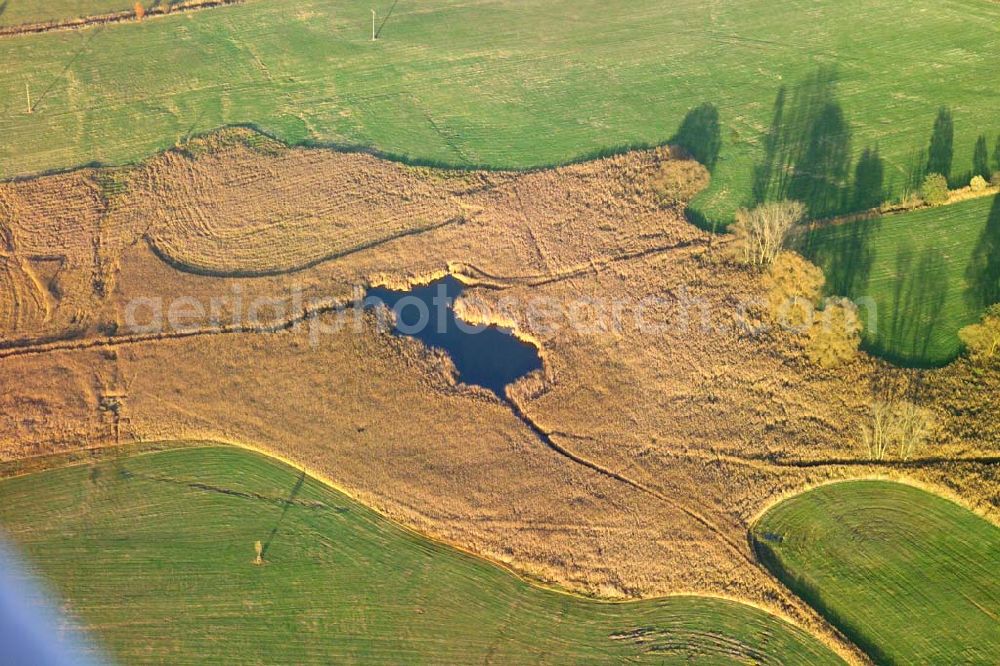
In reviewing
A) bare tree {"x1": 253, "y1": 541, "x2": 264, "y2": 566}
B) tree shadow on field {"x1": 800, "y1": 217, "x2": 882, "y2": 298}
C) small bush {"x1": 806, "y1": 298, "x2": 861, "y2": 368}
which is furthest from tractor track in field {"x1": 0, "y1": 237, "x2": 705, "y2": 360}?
bare tree {"x1": 253, "y1": 541, "x2": 264, "y2": 566}

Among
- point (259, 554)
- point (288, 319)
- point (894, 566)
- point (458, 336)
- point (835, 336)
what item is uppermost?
point (835, 336)

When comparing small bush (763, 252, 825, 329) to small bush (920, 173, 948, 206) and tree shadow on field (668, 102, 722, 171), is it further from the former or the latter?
tree shadow on field (668, 102, 722, 171)

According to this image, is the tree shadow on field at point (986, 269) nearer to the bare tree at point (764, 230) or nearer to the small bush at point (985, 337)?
the small bush at point (985, 337)

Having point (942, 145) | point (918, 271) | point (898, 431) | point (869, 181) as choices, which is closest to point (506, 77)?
point (869, 181)

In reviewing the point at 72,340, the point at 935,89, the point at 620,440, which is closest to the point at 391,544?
the point at 620,440

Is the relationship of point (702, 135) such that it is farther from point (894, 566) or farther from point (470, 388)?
point (894, 566)

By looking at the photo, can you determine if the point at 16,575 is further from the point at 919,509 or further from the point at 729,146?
the point at 729,146
